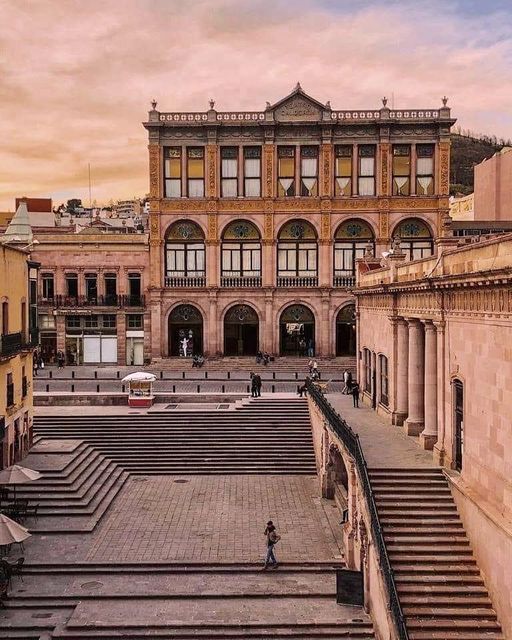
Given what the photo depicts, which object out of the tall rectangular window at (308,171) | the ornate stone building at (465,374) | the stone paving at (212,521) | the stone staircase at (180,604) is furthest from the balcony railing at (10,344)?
the tall rectangular window at (308,171)

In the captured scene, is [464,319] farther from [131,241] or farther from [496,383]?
[131,241]

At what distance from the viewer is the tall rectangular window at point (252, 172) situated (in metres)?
53.6

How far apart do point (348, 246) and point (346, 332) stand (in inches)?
260

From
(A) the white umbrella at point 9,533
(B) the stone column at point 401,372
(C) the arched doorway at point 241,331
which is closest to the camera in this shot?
(A) the white umbrella at point 9,533

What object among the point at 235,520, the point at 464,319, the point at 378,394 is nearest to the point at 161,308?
the point at 378,394

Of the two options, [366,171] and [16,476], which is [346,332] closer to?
[366,171]

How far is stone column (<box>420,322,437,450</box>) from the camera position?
23.6m

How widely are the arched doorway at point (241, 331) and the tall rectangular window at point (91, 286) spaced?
414 inches

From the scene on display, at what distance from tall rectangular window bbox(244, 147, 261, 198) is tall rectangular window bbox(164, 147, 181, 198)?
5.10m

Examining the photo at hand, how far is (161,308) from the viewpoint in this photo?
5394 centimetres

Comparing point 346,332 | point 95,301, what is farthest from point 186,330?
point 346,332

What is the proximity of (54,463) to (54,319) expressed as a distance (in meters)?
29.1

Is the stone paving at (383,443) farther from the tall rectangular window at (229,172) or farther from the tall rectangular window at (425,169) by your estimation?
the tall rectangular window at (425,169)

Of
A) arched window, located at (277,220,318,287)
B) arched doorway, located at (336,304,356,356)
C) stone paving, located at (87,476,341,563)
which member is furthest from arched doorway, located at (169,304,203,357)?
stone paving, located at (87,476,341,563)
